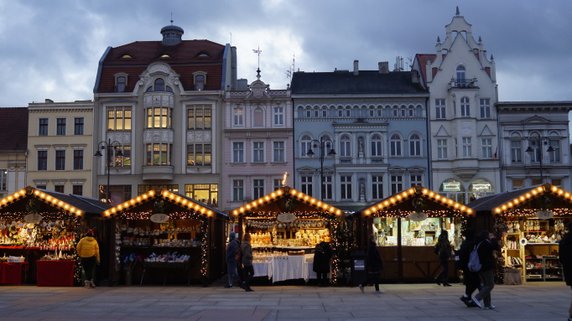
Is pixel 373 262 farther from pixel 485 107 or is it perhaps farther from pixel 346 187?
pixel 485 107

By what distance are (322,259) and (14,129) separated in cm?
3216

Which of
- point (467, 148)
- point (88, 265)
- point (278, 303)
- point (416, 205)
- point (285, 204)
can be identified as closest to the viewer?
point (278, 303)

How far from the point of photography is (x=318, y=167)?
43406mm

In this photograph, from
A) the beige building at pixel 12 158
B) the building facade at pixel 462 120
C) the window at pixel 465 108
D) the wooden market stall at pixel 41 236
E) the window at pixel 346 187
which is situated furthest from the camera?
the beige building at pixel 12 158

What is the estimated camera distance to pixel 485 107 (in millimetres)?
43438

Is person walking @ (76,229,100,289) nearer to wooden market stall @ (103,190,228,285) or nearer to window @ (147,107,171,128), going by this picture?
wooden market stall @ (103,190,228,285)

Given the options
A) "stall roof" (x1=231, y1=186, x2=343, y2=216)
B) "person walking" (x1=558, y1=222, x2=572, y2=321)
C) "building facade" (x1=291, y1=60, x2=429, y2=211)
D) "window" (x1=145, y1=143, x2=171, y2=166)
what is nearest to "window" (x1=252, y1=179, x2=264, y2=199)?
"building facade" (x1=291, y1=60, x2=429, y2=211)

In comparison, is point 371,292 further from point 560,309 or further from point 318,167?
point 318,167

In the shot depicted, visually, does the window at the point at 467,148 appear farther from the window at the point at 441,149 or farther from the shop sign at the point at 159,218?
the shop sign at the point at 159,218

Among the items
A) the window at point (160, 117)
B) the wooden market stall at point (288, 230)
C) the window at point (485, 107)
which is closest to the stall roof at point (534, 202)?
the wooden market stall at point (288, 230)

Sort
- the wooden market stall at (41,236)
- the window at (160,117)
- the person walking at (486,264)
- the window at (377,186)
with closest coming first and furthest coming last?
the person walking at (486,264)
the wooden market stall at (41,236)
the window at (377,186)
the window at (160,117)

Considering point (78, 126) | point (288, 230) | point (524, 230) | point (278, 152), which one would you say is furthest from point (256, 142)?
point (524, 230)

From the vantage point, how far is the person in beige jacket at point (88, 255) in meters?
20.6

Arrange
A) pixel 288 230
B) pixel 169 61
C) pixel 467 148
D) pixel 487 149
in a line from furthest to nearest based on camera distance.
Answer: pixel 169 61 < pixel 487 149 < pixel 467 148 < pixel 288 230
